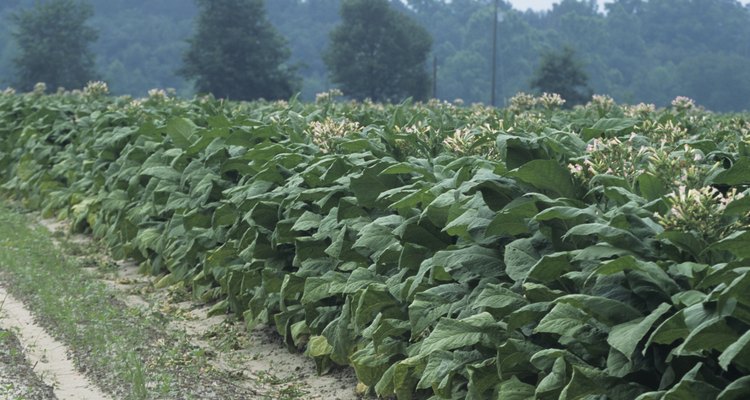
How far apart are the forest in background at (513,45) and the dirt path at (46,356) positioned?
307 feet

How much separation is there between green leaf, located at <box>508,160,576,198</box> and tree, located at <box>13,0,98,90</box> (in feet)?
279

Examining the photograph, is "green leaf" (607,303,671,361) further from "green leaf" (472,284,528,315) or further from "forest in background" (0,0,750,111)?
"forest in background" (0,0,750,111)

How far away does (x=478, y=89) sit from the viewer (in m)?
106

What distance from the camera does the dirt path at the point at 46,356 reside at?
19.7 feet

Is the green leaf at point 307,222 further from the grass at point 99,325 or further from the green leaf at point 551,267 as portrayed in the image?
the green leaf at point 551,267

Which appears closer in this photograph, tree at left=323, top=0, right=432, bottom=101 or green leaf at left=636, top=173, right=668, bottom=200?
green leaf at left=636, top=173, right=668, bottom=200

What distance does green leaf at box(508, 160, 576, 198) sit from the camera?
15.8ft

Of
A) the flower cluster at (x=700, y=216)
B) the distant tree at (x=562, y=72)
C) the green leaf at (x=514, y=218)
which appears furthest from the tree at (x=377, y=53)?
the flower cluster at (x=700, y=216)

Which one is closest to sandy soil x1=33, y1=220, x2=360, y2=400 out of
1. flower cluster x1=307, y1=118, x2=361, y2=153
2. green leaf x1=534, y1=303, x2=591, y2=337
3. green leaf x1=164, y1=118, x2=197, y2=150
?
green leaf x1=164, y1=118, x2=197, y2=150

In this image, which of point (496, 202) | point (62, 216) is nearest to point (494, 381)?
point (496, 202)

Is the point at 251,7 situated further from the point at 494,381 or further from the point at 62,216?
the point at 494,381

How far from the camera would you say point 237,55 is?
8256 centimetres

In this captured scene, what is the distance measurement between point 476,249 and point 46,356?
2.98m

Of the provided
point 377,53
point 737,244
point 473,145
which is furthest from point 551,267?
point 377,53
